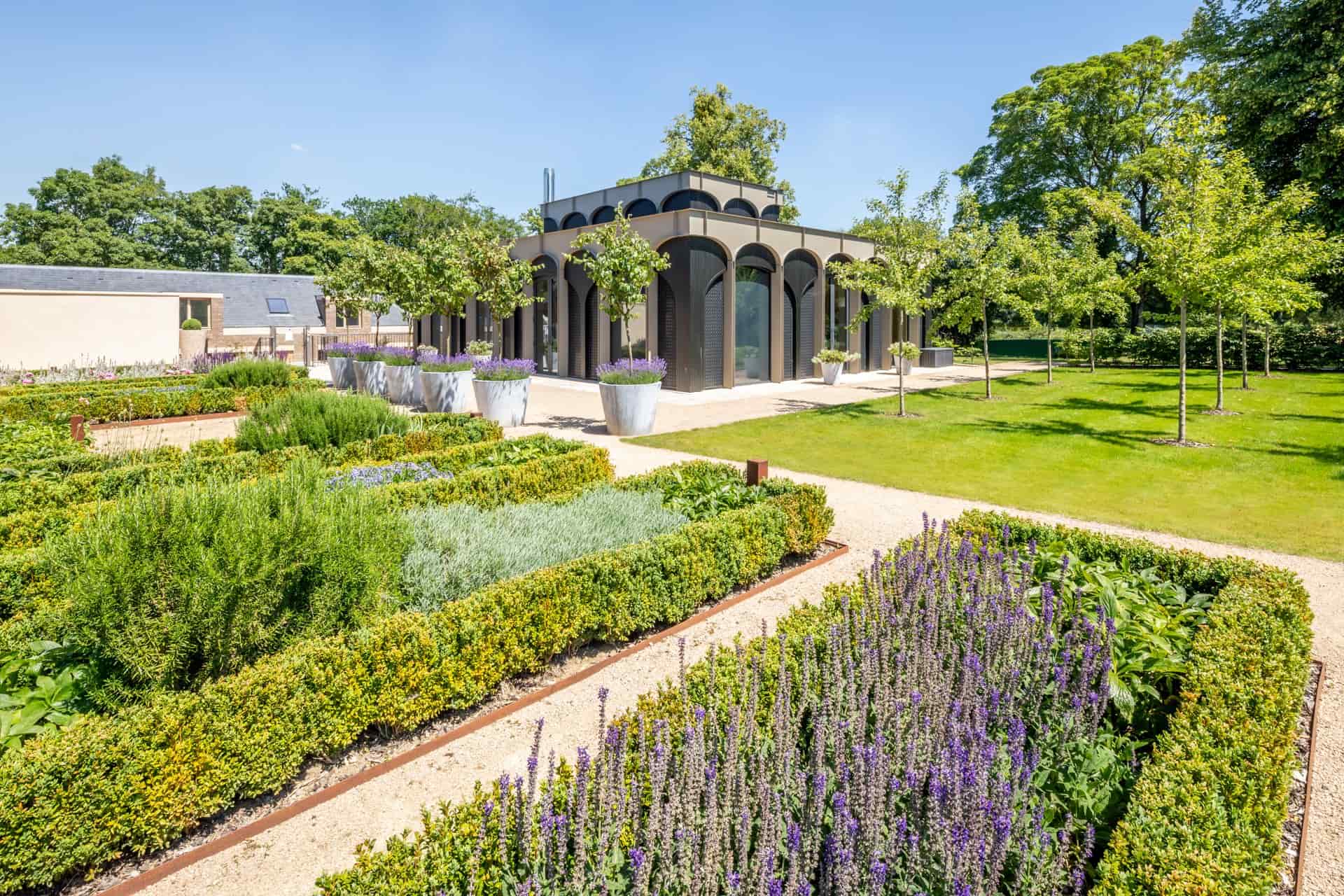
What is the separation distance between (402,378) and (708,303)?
8506mm

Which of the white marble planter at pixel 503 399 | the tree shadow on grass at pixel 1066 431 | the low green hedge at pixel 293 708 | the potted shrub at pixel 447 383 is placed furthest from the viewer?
the potted shrub at pixel 447 383

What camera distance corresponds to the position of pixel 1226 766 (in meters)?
2.75

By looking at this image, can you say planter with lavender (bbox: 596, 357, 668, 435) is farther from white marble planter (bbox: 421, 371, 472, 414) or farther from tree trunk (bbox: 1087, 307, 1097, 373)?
tree trunk (bbox: 1087, 307, 1097, 373)

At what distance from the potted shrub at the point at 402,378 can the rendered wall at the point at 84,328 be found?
1240 cm

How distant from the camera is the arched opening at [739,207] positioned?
2764 cm

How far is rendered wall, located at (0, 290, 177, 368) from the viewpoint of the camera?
22188mm

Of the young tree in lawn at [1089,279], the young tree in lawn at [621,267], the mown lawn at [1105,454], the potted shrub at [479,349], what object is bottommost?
the mown lawn at [1105,454]

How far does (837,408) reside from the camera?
55.9ft

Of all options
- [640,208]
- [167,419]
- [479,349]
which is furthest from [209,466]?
[640,208]

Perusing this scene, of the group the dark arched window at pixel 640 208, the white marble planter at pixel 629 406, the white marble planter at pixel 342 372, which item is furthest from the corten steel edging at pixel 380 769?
the dark arched window at pixel 640 208

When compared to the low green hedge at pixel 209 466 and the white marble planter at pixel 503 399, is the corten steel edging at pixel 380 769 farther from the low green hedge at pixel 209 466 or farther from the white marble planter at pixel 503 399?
the white marble planter at pixel 503 399

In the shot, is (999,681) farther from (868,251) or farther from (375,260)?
(868,251)

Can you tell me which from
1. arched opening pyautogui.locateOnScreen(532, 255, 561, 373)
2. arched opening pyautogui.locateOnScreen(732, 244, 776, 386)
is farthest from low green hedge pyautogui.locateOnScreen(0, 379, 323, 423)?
arched opening pyautogui.locateOnScreen(732, 244, 776, 386)

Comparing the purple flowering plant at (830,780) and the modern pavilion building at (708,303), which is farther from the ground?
the modern pavilion building at (708,303)
